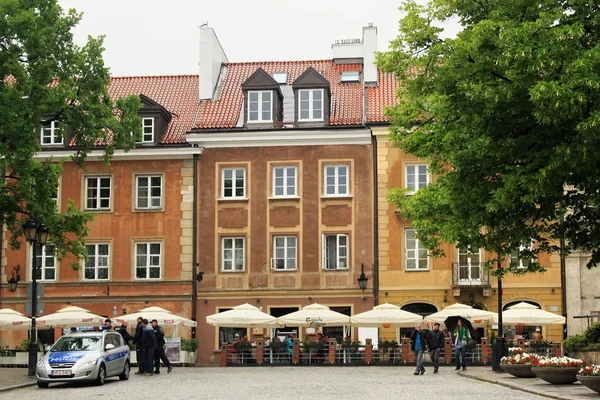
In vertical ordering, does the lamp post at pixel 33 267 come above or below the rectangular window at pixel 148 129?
below

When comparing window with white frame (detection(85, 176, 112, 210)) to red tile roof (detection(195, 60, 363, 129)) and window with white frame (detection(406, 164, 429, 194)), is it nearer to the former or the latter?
red tile roof (detection(195, 60, 363, 129))

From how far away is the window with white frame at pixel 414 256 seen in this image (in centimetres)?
4025

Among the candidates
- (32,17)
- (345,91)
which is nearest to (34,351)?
(32,17)

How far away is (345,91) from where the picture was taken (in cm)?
4381

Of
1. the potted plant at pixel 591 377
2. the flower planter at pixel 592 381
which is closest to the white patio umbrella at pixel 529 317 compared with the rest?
the potted plant at pixel 591 377

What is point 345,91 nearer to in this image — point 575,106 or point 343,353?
point 343,353

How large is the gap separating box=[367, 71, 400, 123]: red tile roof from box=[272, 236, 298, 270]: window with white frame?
5.99 meters

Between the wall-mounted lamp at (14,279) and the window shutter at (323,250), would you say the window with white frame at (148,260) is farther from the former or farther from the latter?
the window shutter at (323,250)

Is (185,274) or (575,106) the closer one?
(575,106)

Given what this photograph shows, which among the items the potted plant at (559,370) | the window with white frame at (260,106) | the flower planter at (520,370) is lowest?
the flower planter at (520,370)

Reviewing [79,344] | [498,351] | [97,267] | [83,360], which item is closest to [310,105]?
[97,267]

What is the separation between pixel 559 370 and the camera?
21.5 m

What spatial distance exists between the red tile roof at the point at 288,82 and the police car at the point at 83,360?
17.0 meters

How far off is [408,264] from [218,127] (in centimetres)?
980
